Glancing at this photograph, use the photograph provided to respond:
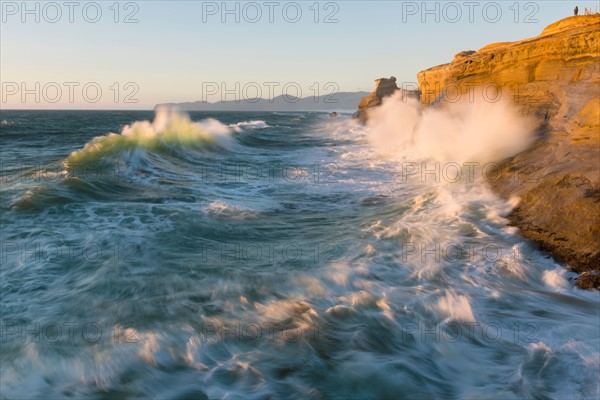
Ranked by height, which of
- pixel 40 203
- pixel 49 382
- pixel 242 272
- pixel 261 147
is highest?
pixel 261 147

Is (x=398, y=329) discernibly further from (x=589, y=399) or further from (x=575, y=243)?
(x=575, y=243)

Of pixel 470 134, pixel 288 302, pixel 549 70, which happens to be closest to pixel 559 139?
pixel 549 70

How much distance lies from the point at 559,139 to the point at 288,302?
606 centimetres

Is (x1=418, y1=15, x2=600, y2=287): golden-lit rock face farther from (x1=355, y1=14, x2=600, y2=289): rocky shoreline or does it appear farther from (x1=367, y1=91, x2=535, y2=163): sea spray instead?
(x1=367, y1=91, x2=535, y2=163): sea spray

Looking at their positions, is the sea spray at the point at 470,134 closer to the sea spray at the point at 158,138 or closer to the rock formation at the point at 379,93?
the sea spray at the point at 158,138

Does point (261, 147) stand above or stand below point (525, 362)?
above

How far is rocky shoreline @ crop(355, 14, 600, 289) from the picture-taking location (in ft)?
18.5

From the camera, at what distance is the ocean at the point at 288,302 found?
3580 millimetres

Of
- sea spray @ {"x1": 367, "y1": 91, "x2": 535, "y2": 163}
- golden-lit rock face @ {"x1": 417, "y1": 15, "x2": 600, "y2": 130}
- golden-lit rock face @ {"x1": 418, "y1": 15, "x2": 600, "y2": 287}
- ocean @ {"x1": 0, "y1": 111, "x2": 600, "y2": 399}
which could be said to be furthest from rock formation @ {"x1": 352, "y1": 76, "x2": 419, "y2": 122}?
ocean @ {"x1": 0, "y1": 111, "x2": 600, "y2": 399}

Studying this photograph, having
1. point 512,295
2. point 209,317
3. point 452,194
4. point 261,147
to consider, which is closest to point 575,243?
point 512,295

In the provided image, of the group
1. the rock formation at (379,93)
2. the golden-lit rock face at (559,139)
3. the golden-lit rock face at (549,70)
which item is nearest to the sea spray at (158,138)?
the golden-lit rock face at (549,70)

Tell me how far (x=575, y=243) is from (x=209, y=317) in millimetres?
4699

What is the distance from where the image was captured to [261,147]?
2450 centimetres

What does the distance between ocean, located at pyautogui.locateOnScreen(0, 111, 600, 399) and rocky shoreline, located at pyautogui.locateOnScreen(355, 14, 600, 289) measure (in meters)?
0.39
